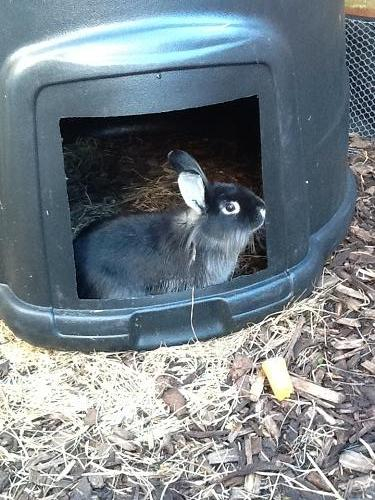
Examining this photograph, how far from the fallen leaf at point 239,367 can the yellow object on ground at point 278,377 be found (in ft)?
0.24

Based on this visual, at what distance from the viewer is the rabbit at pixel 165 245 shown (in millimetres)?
2754

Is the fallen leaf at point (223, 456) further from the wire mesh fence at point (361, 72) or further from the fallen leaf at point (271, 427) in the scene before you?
the wire mesh fence at point (361, 72)

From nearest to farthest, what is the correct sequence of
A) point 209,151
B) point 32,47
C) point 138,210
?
1. point 32,47
2. point 138,210
3. point 209,151

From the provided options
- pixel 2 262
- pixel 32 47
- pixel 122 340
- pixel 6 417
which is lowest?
pixel 6 417

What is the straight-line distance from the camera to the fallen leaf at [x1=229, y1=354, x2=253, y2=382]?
2605 millimetres

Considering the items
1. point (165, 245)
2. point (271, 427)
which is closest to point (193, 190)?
point (165, 245)

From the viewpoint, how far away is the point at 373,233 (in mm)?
3240

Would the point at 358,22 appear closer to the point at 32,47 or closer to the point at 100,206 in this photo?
the point at 100,206

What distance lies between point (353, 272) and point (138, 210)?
1068 millimetres

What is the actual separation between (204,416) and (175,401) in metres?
0.11

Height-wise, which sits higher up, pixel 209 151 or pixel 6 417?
pixel 209 151

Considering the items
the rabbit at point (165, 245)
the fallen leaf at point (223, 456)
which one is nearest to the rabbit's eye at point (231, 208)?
the rabbit at point (165, 245)

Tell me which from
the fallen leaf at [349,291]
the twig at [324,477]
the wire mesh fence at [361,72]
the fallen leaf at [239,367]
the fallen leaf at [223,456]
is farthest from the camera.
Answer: the wire mesh fence at [361,72]

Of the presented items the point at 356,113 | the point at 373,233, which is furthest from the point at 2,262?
the point at 356,113
